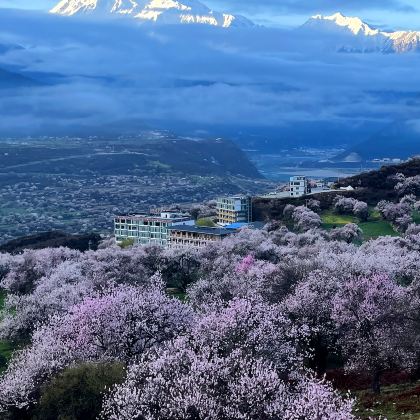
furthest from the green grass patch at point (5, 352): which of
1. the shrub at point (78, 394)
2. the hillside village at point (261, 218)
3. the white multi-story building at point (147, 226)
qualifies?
the white multi-story building at point (147, 226)

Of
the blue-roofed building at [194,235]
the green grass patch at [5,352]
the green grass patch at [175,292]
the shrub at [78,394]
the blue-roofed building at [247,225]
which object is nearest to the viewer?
the shrub at [78,394]

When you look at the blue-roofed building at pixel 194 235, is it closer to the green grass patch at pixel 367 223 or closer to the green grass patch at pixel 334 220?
the green grass patch at pixel 334 220

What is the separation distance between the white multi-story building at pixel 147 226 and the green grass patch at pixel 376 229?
83.7 ft

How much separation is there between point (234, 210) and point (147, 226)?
1358 centimetres

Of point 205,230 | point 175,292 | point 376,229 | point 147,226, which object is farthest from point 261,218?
point 175,292

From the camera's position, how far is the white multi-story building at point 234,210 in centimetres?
11900

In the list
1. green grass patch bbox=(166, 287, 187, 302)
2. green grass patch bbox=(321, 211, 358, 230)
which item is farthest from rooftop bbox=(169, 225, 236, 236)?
green grass patch bbox=(166, 287, 187, 302)

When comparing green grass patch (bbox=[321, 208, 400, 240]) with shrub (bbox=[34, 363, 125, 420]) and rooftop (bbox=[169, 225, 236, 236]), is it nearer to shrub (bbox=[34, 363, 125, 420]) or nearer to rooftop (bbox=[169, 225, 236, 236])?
rooftop (bbox=[169, 225, 236, 236])

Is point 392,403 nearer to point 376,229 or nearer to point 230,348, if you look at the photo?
point 230,348

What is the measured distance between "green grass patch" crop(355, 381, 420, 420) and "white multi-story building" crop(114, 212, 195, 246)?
72636 mm

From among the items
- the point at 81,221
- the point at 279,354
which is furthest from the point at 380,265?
the point at 81,221

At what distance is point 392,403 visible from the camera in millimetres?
33656

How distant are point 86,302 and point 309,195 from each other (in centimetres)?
8601

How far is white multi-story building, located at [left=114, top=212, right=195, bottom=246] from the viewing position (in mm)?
112312
